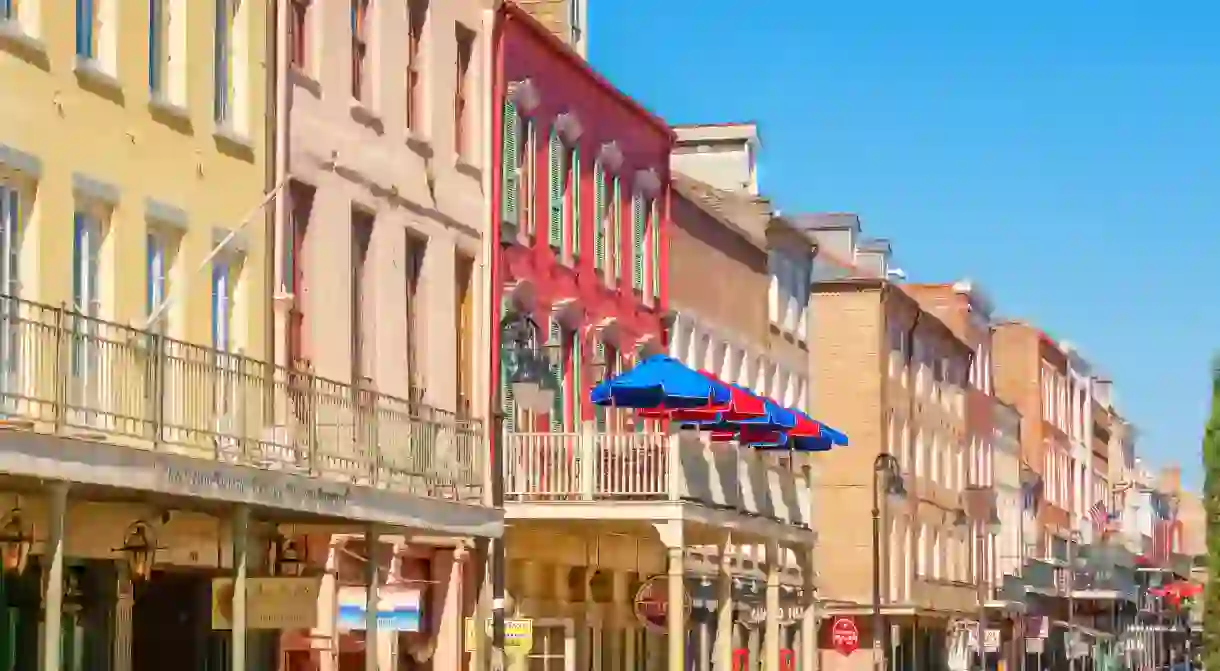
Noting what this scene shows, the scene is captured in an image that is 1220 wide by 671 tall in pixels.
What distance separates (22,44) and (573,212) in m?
17.0

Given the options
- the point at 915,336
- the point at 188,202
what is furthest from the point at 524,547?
the point at 915,336

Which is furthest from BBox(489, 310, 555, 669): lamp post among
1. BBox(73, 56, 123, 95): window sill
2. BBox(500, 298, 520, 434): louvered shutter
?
BBox(73, 56, 123, 95): window sill

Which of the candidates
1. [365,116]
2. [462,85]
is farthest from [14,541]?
[462,85]

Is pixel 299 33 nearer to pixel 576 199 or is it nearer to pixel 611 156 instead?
pixel 576 199

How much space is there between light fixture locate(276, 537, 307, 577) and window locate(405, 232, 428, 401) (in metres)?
4.44

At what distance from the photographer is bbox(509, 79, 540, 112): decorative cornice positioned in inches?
1325

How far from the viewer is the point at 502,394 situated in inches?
1302

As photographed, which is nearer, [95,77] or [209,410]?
[209,410]

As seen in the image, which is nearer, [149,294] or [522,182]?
[149,294]

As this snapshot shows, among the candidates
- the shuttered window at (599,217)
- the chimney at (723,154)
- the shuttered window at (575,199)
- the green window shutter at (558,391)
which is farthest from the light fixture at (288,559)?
the chimney at (723,154)

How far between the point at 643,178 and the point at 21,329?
77.8 ft

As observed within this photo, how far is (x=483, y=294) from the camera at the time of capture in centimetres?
3250

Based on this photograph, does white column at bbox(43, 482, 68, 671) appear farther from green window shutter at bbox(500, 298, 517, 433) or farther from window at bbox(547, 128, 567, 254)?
window at bbox(547, 128, 567, 254)

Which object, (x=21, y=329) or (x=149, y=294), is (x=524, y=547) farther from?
(x=21, y=329)
